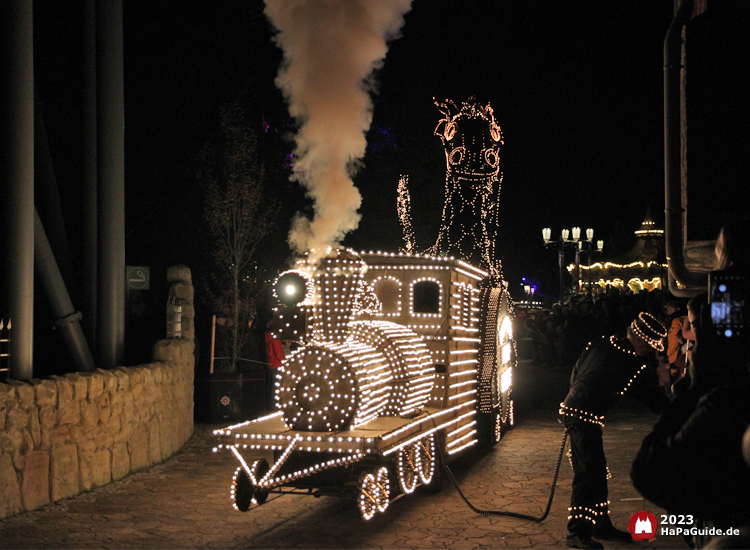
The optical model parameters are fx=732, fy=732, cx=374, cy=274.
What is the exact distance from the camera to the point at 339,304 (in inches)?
269

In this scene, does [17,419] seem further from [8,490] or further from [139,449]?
[139,449]

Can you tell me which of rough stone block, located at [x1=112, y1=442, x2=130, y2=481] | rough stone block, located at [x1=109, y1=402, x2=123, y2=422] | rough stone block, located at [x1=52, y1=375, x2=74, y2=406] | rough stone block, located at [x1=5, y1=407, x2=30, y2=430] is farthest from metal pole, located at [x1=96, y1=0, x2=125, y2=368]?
rough stone block, located at [x1=5, y1=407, x2=30, y2=430]

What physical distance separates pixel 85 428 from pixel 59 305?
1781 millimetres

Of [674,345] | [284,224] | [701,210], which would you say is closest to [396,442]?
[701,210]

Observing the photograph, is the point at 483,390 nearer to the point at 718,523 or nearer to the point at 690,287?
the point at 690,287

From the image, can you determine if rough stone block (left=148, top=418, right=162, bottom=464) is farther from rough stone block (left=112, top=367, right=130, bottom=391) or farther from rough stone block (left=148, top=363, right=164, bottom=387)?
rough stone block (left=112, top=367, right=130, bottom=391)

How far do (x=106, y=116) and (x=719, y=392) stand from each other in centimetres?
875

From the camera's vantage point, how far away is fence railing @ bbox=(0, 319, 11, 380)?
788 cm

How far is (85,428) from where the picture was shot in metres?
8.01

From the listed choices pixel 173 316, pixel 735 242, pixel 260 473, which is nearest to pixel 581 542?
pixel 260 473

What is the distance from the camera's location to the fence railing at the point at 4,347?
7883mm

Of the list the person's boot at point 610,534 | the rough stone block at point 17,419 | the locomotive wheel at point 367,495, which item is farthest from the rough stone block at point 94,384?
the person's boot at point 610,534

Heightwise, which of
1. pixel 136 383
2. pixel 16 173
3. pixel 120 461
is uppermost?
pixel 16 173

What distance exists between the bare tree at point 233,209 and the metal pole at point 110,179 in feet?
12.4
